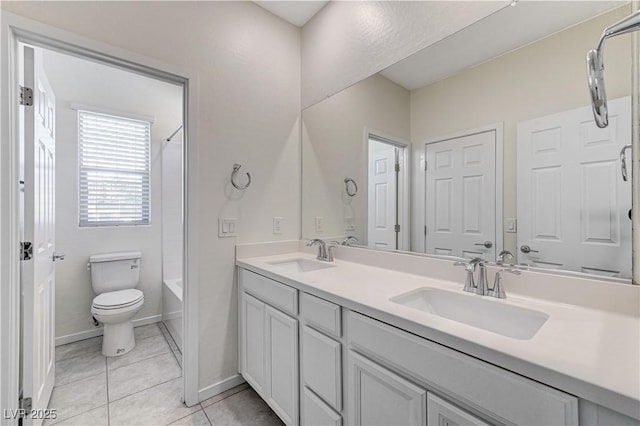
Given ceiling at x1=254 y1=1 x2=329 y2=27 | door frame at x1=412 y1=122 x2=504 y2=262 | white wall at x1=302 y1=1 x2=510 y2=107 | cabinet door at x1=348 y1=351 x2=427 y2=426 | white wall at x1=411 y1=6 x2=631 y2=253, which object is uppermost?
ceiling at x1=254 y1=1 x2=329 y2=27

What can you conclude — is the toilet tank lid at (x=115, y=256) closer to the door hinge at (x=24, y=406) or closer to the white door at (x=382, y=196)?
the door hinge at (x=24, y=406)

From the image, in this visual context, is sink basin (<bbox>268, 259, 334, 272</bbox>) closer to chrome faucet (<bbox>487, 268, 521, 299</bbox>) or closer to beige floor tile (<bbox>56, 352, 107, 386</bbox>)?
chrome faucet (<bbox>487, 268, 521, 299</bbox>)

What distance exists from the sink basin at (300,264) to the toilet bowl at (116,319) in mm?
1400

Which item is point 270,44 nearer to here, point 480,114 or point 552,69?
point 480,114

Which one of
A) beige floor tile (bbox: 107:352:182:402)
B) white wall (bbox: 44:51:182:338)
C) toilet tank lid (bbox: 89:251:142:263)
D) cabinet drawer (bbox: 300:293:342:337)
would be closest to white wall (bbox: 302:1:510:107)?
cabinet drawer (bbox: 300:293:342:337)

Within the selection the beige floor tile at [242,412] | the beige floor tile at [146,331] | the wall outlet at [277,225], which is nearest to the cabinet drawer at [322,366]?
the beige floor tile at [242,412]

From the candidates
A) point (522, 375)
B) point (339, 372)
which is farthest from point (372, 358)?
point (522, 375)

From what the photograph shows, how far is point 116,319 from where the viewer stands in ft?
7.17

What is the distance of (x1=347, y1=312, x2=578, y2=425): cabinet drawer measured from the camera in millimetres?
592

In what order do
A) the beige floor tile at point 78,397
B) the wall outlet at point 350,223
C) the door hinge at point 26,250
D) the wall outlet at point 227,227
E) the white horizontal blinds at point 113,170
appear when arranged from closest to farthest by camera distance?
the door hinge at point 26,250 → the beige floor tile at point 78,397 → the wall outlet at point 227,227 → the wall outlet at point 350,223 → the white horizontal blinds at point 113,170

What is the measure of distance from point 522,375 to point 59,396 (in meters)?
2.49

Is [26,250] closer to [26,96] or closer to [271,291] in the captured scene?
[26,96]

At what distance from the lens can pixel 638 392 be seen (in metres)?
0.50

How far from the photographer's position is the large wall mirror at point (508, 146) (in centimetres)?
94
